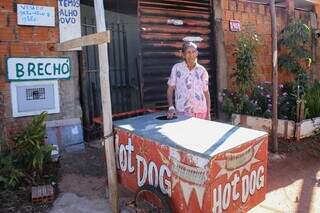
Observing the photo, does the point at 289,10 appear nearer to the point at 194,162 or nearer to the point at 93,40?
the point at 93,40

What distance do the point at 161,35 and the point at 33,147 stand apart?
2.79 m

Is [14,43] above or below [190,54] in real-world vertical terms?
above

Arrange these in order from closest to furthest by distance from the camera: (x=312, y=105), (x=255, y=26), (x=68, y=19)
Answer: (x=68, y=19)
(x=312, y=105)
(x=255, y=26)

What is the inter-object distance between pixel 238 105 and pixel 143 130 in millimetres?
3971

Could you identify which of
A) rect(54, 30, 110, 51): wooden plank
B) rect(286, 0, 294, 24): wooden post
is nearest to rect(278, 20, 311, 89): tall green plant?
rect(286, 0, 294, 24): wooden post

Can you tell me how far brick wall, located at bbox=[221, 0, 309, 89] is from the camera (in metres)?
7.32

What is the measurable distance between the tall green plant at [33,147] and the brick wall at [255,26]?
13.2ft

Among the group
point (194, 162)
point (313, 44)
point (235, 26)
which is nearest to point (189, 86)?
point (194, 162)

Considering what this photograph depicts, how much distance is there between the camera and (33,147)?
4.36 m

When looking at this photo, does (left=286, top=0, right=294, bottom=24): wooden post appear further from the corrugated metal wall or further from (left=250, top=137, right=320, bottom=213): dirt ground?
(left=250, top=137, right=320, bottom=213): dirt ground

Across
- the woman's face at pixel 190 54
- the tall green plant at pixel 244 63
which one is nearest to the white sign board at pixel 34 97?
the woman's face at pixel 190 54

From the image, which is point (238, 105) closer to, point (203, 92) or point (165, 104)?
point (165, 104)

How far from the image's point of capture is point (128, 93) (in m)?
7.17

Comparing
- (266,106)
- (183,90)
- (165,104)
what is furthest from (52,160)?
(266,106)
